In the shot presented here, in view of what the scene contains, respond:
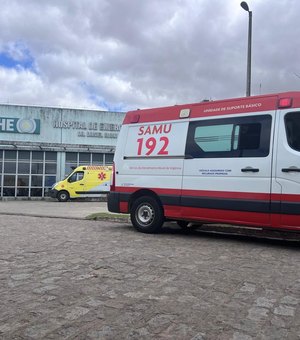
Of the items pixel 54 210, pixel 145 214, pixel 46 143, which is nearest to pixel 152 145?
pixel 145 214

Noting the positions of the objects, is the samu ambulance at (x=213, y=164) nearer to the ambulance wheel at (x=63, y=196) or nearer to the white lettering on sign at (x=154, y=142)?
the white lettering on sign at (x=154, y=142)

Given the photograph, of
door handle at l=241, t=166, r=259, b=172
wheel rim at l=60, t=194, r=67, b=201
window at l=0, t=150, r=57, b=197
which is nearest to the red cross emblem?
wheel rim at l=60, t=194, r=67, b=201

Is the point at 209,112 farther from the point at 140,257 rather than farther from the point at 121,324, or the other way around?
the point at 121,324

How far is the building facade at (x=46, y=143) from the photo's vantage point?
3325 centimetres

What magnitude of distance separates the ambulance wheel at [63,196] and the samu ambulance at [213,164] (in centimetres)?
1995

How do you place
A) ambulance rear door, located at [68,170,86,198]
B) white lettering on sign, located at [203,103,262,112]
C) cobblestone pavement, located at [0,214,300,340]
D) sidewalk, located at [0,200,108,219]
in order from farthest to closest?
ambulance rear door, located at [68,170,86,198]
sidewalk, located at [0,200,108,219]
white lettering on sign, located at [203,103,262,112]
cobblestone pavement, located at [0,214,300,340]

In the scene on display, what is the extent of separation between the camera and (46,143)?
33.6 m

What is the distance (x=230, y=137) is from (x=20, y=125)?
2690cm

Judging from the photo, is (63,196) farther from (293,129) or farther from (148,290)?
(148,290)

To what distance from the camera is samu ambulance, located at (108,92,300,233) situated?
27.4ft

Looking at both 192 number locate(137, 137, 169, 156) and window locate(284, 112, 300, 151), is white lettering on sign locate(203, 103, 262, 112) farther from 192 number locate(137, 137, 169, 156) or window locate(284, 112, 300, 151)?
192 number locate(137, 137, 169, 156)

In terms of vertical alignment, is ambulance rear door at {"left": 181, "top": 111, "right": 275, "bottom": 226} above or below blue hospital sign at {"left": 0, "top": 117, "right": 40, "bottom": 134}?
below

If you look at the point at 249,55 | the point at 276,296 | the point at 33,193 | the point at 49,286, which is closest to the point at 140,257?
the point at 49,286

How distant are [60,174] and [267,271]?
1144 inches
